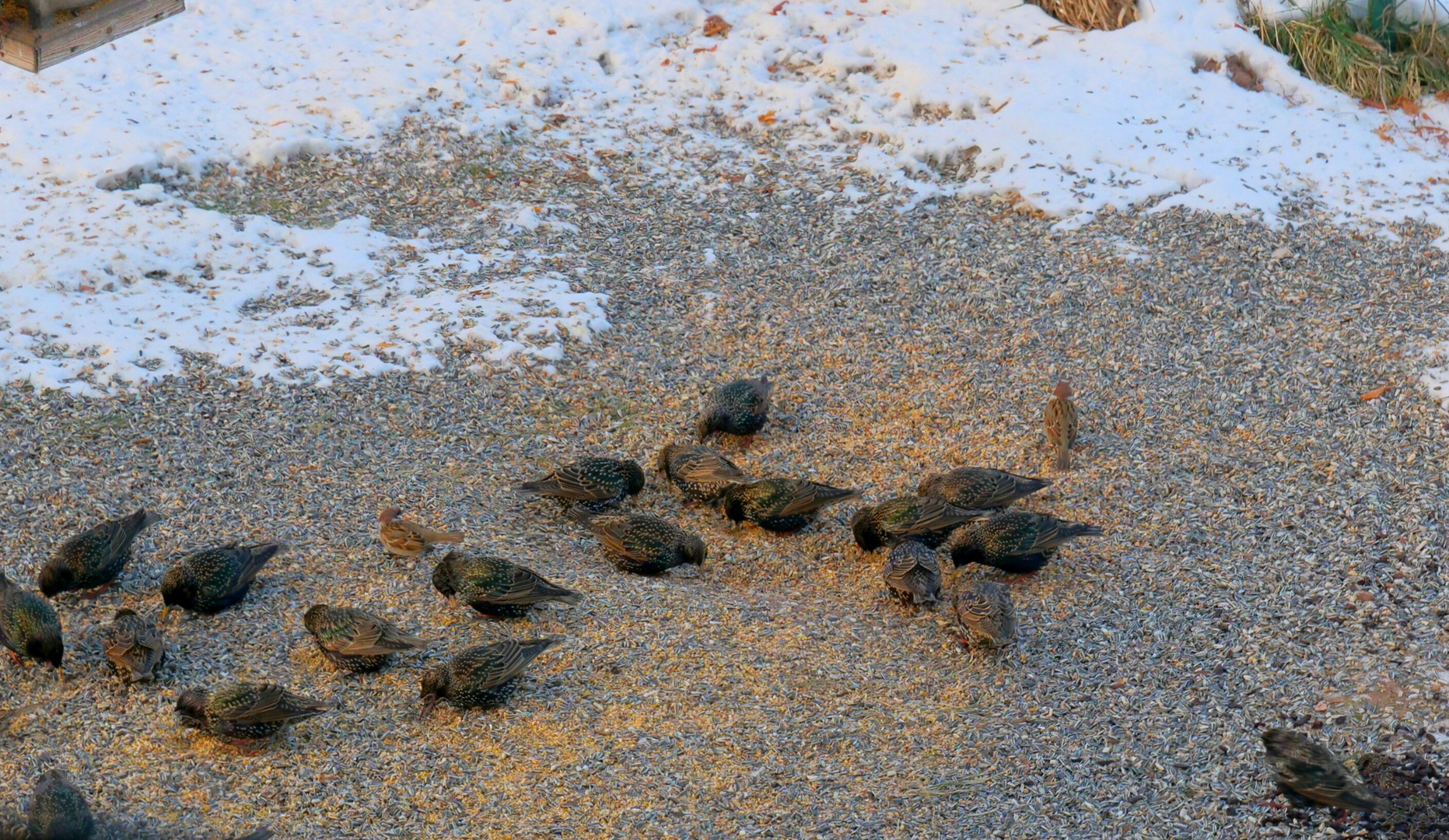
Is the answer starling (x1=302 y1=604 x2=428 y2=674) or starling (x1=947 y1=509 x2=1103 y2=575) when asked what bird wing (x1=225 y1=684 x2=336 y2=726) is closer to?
starling (x1=302 y1=604 x2=428 y2=674)

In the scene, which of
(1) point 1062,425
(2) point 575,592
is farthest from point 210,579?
(1) point 1062,425

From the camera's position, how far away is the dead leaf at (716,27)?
9.86 meters

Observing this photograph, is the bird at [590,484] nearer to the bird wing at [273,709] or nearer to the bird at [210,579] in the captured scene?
the bird at [210,579]

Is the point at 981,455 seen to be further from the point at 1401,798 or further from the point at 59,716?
the point at 59,716

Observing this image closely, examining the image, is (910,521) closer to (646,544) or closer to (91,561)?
(646,544)

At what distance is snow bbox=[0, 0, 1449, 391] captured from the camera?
7.08 m

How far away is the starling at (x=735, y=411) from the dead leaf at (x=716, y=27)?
14.1 feet

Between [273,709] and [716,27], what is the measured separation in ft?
22.9

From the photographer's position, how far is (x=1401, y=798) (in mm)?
4391

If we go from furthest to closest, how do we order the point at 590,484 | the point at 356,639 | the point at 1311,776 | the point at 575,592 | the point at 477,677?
the point at 590,484, the point at 575,592, the point at 356,639, the point at 477,677, the point at 1311,776

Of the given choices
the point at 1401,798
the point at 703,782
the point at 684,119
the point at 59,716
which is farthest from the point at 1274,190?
the point at 59,716

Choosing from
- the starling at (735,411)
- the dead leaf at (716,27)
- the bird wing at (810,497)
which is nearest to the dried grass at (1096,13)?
the dead leaf at (716,27)

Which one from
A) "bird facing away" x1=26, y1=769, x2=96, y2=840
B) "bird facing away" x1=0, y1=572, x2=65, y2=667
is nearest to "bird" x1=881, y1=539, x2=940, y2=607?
"bird facing away" x1=26, y1=769, x2=96, y2=840

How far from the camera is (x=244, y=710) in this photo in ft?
14.4
